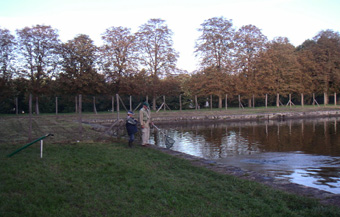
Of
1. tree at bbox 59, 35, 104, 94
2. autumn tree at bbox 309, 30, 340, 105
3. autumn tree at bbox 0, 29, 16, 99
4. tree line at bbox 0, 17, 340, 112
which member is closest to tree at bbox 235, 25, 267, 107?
tree line at bbox 0, 17, 340, 112

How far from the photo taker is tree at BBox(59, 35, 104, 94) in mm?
34875

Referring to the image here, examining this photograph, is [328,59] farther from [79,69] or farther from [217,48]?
[79,69]

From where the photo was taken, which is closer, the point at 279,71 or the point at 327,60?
the point at 279,71

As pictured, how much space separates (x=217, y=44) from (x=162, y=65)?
28.8 ft

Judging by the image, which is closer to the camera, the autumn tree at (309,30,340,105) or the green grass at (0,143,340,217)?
the green grass at (0,143,340,217)

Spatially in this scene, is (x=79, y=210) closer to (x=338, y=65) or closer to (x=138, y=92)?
(x=138, y=92)

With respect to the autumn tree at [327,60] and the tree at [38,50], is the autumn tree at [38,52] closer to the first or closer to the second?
the tree at [38,50]

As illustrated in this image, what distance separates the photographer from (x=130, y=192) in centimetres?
558

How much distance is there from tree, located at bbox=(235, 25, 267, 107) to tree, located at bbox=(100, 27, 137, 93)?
1664 cm

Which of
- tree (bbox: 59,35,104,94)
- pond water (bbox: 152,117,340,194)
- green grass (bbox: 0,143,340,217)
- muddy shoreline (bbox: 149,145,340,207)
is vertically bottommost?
pond water (bbox: 152,117,340,194)

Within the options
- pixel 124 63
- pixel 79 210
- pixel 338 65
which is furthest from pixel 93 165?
pixel 338 65

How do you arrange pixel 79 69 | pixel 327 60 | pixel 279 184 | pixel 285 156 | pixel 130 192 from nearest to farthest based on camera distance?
pixel 130 192, pixel 279 184, pixel 285 156, pixel 79 69, pixel 327 60

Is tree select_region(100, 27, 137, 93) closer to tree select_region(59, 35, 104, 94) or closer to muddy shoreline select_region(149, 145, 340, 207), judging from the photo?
tree select_region(59, 35, 104, 94)

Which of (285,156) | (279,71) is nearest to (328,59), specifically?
(279,71)
